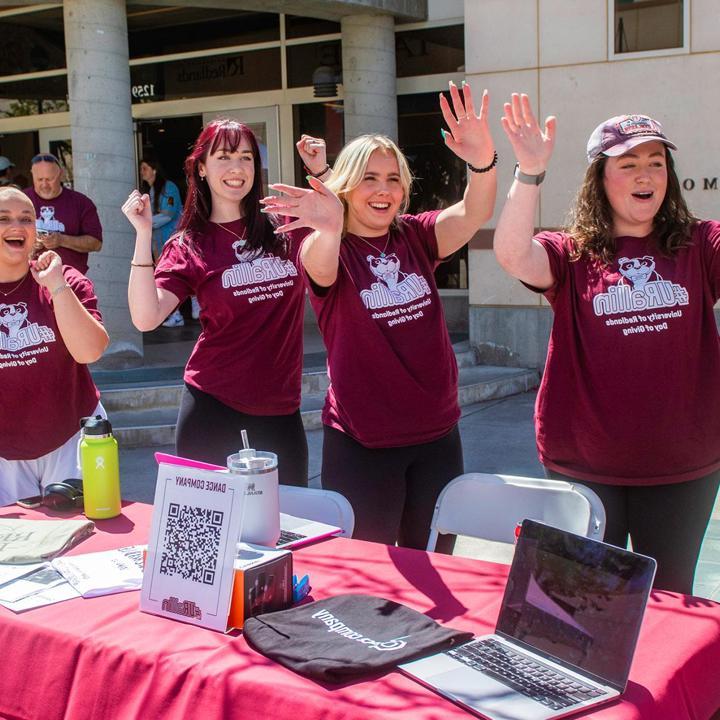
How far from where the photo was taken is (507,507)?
3.01 metres

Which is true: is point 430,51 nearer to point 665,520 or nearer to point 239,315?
point 239,315

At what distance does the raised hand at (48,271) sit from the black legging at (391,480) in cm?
104

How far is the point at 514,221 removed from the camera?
2783 millimetres

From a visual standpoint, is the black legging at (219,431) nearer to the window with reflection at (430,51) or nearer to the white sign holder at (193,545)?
the white sign holder at (193,545)

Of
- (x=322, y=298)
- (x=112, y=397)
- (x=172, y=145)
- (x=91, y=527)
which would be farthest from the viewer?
(x=172, y=145)

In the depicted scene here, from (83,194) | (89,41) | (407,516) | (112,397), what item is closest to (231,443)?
(407,516)

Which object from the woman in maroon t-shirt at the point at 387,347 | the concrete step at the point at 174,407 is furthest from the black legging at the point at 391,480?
the concrete step at the point at 174,407

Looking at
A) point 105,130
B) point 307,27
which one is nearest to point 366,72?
point 307,27

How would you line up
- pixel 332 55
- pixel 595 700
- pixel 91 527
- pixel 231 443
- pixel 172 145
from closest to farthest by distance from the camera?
pixel 595 700 → pixel 91 527 → pixel 231 443 → pixel 332 55 → pixel 172 145

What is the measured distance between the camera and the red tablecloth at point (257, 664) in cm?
181

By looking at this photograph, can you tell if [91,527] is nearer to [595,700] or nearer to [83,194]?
[595,700]

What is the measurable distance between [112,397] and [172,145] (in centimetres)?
545

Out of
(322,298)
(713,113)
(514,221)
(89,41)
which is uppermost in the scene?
(89,41)

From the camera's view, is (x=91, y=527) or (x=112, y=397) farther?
(x=112, y=397)
